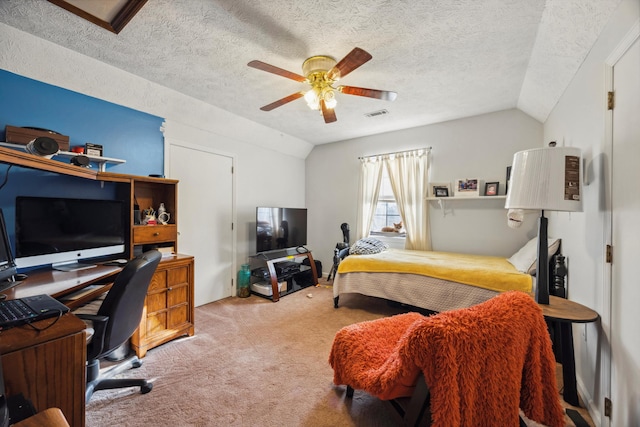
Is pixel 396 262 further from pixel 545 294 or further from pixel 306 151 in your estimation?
pixel 306 151

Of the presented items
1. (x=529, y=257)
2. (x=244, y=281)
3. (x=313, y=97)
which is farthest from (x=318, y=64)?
(x=244, y=281)

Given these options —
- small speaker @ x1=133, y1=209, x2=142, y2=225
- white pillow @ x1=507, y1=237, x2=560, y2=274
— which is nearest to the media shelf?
small speaker @ x1=133, y1=209, x2=142, y2=225

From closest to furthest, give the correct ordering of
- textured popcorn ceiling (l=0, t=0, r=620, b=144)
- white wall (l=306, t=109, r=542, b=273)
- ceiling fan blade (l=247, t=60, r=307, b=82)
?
textured popcorn ceiling (l=0, t=0, r=620, b=144)
ceiling fan blade (l=247, t=60, r=307, b=82)
white wall (l=306, t=109, r=542, b=273)

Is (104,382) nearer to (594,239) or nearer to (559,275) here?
(594,239)

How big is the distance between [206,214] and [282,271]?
1328 mm

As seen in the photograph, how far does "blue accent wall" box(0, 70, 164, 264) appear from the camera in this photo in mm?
1955

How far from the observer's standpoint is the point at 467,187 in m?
3.41

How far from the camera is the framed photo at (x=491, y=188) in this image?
3241 mm

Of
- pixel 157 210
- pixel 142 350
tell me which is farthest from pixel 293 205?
pixel 142 350

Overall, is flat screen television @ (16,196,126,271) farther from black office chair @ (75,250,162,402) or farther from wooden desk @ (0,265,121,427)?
wooden desk @ (0,265,121,427)

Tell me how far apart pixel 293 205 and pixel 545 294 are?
3.80m

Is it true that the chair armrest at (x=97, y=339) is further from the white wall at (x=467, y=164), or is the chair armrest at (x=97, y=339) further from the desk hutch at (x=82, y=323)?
the white wall at (x=467, y=164)

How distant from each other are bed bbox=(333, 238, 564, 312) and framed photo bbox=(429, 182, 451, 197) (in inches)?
34.5

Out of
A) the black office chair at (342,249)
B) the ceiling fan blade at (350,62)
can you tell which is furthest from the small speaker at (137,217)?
the black office chair at (342,249)
